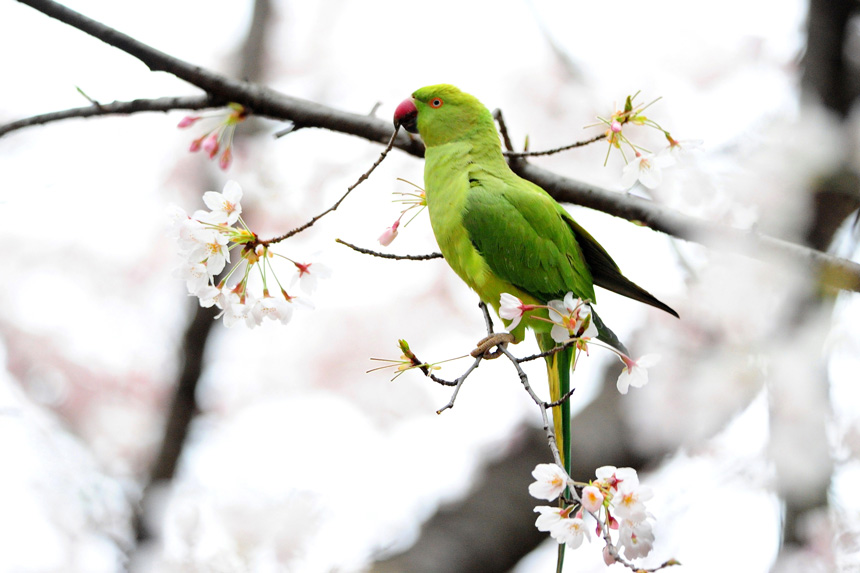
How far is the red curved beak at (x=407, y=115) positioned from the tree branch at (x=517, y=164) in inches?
3.3

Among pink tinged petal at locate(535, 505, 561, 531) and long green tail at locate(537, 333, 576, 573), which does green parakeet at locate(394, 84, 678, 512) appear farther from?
pink tinged petal at locate(535, 505, 561, 531)

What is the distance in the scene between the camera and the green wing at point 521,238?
148cm

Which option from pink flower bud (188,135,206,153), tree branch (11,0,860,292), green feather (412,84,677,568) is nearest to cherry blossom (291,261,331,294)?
green feather (412,84,677,568)

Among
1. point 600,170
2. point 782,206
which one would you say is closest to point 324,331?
point 600,170

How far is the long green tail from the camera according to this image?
4.99ft

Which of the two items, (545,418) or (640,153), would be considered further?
(640,153)

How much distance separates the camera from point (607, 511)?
1.13 meters

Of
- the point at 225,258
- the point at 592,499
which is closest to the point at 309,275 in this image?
the point at 225,258

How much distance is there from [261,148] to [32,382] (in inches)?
122

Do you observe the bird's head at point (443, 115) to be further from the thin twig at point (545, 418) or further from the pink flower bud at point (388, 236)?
the thin twig at point (545, 418)

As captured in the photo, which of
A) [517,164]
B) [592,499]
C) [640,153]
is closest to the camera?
[592,499]

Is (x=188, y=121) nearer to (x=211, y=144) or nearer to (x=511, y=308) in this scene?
(x=211, y=144)

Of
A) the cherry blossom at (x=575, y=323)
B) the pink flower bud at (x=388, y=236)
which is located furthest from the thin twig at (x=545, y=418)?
the pink flower bud at (x=388, y=236)

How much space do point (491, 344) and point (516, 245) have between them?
0.77 ft
